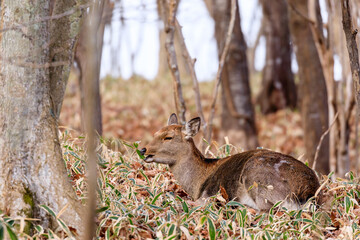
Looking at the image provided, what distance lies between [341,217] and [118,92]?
51.2 feet

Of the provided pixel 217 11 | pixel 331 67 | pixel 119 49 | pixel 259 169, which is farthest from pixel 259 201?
pixel 119 49

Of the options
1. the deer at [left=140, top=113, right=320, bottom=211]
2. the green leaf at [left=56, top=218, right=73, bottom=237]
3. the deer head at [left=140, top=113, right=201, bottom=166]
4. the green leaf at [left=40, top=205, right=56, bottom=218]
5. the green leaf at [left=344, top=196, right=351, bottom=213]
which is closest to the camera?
the green leaf at [left=56, top=218, right=73, bottom=237]

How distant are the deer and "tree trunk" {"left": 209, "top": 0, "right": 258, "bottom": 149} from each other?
18.8 feet

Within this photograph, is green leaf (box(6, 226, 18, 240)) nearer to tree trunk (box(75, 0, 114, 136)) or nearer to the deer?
the deer

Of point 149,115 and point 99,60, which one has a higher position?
point 99,60

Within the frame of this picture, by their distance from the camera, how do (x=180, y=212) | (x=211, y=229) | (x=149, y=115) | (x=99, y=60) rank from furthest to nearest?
(x=149, y=115), (x=99, y=60), (x=180, y=212), (x=211, y=229)

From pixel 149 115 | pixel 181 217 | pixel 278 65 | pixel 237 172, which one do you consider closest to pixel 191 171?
pixel 237 172

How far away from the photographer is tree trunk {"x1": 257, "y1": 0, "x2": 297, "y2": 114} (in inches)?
708

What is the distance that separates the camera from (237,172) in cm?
611

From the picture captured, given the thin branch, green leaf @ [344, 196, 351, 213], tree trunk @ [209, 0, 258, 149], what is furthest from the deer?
tree trunk @ [209, 0, 258, 149]

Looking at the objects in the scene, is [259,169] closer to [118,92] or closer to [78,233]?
[78,233]

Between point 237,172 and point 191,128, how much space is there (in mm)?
902

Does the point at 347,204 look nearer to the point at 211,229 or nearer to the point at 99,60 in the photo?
the point at 211,229

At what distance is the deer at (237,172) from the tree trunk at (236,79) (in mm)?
5740
